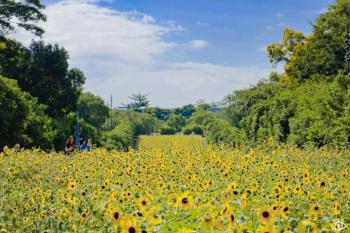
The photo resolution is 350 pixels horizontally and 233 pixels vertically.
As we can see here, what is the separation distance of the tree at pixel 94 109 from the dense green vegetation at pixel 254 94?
758 inches

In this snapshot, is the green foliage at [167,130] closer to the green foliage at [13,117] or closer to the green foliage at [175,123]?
the green foliage at [175,123]

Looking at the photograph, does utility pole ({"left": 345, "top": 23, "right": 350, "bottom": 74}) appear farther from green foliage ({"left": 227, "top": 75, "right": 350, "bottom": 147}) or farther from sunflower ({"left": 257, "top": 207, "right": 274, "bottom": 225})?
sunflower ({"left": 257, "top": 207, "right": 274, "bottom": 225})

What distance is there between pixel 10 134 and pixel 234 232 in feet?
72.9

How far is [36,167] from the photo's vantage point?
926 centimetres

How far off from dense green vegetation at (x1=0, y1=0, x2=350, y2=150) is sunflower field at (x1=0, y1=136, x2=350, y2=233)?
6690 mm

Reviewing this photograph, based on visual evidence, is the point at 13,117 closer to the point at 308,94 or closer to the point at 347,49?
the point at 308,94

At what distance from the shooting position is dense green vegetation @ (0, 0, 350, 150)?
2470 cm

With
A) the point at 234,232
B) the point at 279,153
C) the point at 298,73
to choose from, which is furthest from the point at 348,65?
the point at 234,232

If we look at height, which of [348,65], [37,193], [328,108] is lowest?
[37,193]

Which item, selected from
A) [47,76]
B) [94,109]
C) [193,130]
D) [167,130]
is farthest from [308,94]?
[167,130]

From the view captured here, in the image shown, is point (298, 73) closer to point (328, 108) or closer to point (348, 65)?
point (348, 65)

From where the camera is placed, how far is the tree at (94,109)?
6769cm

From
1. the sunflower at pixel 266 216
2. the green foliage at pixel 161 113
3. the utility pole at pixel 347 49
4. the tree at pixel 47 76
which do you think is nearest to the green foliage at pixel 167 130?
the green foliage at pixel 161 113

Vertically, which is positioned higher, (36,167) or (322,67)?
(322,67)
